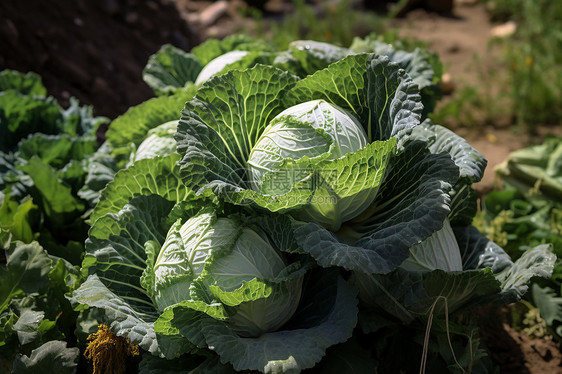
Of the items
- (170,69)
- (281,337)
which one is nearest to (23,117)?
(170,69)

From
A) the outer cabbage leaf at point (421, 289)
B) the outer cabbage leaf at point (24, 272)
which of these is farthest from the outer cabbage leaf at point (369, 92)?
the outer cabbage leaf at point (24, 272)

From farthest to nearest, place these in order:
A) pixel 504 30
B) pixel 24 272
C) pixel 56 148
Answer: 1. pixel 504 30
2. pixel 56 148
3. pixel 24 272

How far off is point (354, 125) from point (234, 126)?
56 centimetres

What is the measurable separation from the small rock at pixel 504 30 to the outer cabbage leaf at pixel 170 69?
497cm

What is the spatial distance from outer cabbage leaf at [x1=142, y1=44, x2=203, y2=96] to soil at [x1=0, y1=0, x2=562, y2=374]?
4.36 ft

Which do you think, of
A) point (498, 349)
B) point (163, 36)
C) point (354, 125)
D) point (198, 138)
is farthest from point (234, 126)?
point (163, 36)

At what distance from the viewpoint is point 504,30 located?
7023 millimetres

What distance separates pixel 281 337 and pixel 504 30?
6494mm

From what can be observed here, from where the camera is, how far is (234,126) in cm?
237

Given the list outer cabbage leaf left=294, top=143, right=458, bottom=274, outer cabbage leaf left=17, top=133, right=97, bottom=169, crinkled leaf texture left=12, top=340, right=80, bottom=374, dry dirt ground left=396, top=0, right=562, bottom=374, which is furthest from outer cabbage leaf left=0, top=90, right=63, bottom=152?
dry dirt ground left=396, top=0, right=562, bottom=374

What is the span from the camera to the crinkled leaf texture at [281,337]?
1.91 meters

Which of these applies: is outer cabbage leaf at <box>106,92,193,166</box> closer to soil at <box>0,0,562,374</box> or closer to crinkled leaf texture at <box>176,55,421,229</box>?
crinkled leaf texture at <box>176,55,421,229</box>

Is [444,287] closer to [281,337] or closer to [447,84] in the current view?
[281,337]

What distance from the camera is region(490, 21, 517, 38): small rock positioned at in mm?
6864
